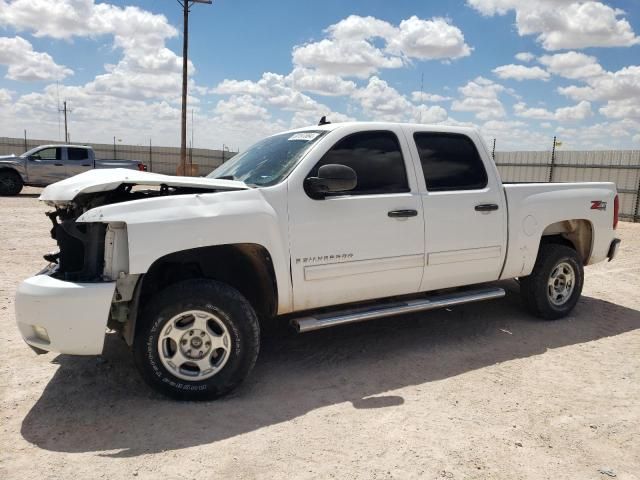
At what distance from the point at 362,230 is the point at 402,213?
0.41m

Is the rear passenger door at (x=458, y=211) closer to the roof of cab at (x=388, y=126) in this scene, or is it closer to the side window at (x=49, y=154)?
the roof of cab at (x=388, y=126)

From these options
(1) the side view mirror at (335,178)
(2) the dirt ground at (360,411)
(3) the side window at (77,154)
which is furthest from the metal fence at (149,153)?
(1) the side view mirror at (335,178)

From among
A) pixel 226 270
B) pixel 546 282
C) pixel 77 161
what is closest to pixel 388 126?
pixel 226 270

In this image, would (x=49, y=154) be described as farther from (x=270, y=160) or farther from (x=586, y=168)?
(x=586, y=168)

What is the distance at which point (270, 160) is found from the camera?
4344 millimetres

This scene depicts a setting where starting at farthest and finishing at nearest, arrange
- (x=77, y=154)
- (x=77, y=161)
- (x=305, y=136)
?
1. (x=77, y=154)
2. (x=77, y=161)
3. (x=305, y=136)

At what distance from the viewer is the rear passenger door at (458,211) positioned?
4.52 metres

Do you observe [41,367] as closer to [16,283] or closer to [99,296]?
[99,296]

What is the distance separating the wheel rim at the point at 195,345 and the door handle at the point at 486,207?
2533 mm

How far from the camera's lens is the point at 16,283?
6.41 m

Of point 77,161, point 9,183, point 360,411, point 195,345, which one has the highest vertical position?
point 77,161

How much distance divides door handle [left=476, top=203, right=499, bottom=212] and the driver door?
68 cm

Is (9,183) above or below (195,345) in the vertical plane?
above

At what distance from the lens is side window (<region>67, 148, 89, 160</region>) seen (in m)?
19.2
